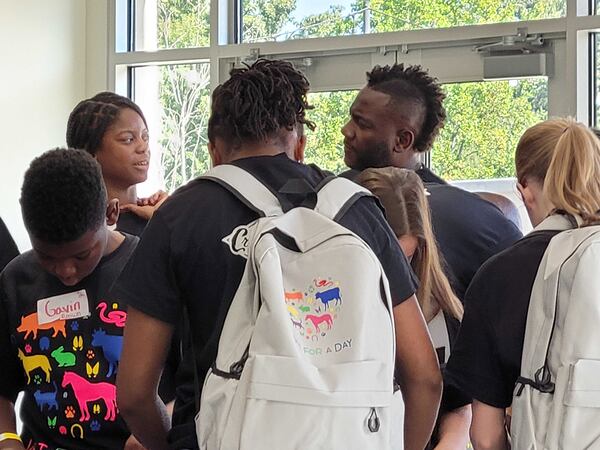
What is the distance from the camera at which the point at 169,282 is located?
166 cm

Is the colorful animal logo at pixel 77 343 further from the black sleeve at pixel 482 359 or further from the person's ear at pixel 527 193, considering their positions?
the person's ear at pixel 527 193

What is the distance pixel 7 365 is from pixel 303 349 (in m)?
0.78

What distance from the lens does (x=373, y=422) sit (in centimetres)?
150

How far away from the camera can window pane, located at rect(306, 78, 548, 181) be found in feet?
13.3

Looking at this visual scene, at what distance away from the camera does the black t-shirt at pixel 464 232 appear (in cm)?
233

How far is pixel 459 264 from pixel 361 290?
2.78ft

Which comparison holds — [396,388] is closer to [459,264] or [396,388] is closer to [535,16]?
[459,264]

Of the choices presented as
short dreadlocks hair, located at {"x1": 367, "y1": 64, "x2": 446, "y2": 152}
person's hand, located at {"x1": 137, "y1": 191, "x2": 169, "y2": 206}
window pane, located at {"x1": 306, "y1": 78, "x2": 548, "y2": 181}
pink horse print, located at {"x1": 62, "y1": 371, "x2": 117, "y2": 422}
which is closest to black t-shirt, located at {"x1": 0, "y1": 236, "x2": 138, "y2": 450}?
pink horse print, located at {"x1": 62, "y1": 371, "x2": 117, "y2": 422}

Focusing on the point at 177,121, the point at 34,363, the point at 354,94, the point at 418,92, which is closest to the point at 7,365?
the point at 34,363

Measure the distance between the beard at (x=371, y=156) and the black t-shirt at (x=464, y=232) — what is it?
247 millimetres

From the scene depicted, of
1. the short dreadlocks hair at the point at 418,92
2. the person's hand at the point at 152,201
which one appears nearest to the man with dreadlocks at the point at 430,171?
the short dreadlocks hair at the point at 418,92

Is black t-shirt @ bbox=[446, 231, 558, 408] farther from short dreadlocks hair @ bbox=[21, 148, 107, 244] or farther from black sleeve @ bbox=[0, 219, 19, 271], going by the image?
black sleeve @ bbox=[0, 219, 19, 271]

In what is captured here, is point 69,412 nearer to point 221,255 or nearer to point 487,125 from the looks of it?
point 221,255

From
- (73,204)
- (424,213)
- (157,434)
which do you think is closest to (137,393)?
(157,434)
